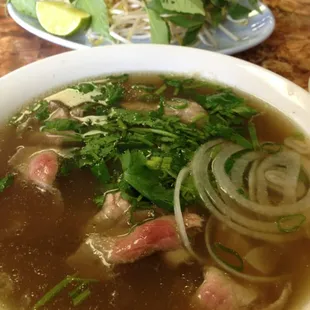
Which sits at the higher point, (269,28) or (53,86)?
(53,86)

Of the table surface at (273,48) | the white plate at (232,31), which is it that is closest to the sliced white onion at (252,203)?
the table surface at (273,48)

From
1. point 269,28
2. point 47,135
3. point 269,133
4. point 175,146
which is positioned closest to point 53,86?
point 47,135

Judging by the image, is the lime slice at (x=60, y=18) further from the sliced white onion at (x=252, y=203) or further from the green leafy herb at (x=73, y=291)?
the green leafy herb at (x=73, y=291)

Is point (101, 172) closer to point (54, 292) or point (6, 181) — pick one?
point (6, 181)

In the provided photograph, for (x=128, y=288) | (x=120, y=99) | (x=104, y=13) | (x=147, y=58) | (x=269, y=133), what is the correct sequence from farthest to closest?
1. (x=104, y=13)
2. (x=147, y=58)
3. (x=120, y=99)
4. (x=269, y=133)
5. (x=128, y=288)

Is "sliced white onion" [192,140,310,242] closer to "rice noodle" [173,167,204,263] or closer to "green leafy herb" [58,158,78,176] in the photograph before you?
"rice noodle" [173,167,204,263]

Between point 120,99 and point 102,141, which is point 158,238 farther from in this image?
point 120,99

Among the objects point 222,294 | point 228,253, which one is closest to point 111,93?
point 228,253
